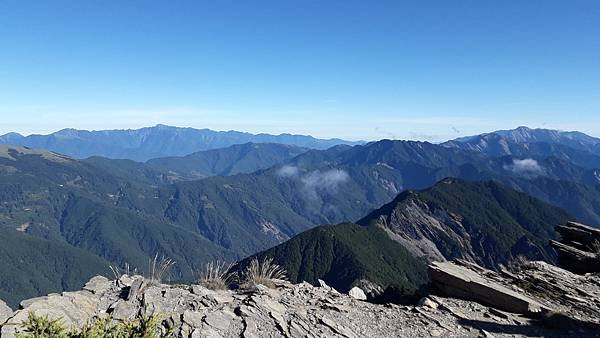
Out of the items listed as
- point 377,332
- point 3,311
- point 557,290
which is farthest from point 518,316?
point 3,311

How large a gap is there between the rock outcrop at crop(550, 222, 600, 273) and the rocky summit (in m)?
5.28

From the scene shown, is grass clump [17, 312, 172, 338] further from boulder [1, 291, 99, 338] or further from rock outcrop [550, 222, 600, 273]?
rock outcrop [550, 222, 600, 273]

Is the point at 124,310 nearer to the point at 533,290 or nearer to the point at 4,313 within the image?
the point at 4,313

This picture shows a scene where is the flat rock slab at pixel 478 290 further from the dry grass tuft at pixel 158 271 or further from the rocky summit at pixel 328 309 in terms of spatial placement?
the dry grass tuft at pixel 158 271

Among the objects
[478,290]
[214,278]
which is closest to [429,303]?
[478,290]

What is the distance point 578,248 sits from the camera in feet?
92.3

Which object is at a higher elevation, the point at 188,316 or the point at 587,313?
the point at 188,316

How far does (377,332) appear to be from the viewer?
15.1 metres

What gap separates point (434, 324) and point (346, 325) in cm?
357

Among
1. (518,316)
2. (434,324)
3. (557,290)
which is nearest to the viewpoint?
(434,324)

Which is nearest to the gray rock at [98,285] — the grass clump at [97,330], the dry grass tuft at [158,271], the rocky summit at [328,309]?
the rocky summit at [328,309]

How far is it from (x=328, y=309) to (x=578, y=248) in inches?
838

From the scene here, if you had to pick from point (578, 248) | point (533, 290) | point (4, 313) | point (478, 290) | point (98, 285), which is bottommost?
point (533, 290)

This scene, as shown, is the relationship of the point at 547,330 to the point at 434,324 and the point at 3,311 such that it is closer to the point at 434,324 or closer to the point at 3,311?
the point at 434,324
